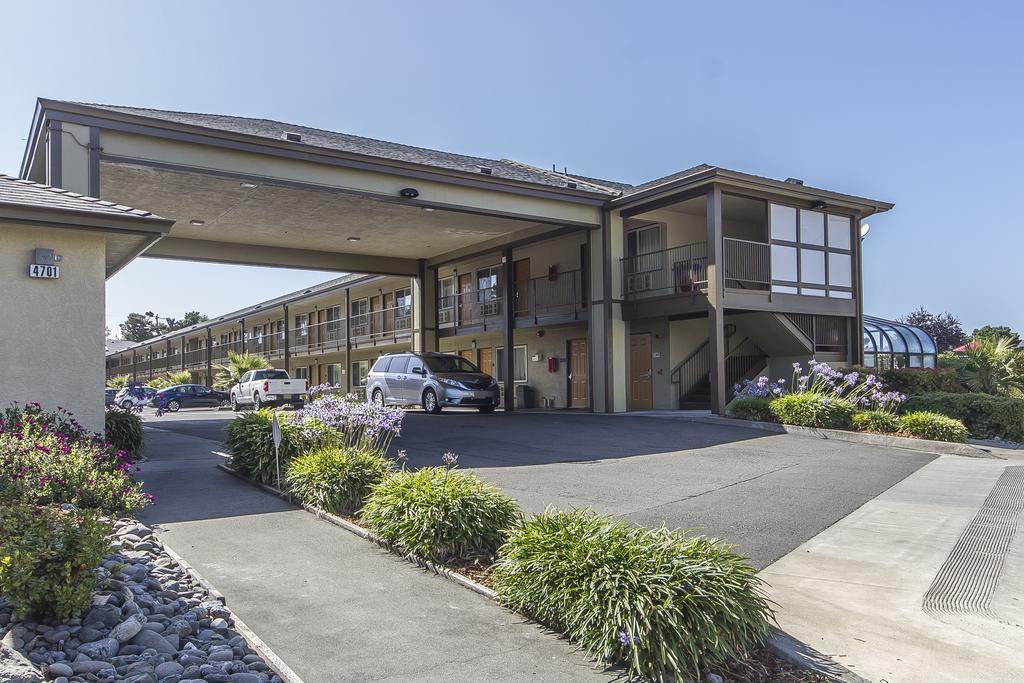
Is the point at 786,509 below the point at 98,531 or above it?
below

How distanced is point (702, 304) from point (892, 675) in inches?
570

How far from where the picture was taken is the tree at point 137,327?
102m

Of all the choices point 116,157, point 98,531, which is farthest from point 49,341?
point 98,531

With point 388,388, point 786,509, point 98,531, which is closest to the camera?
point 98,531

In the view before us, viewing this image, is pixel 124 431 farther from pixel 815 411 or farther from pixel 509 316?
pixel 509 316

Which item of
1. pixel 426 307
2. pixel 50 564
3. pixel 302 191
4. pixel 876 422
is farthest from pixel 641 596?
pixel 426 307

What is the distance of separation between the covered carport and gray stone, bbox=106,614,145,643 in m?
8.47

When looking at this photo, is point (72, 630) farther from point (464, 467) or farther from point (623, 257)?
point (623, 257)

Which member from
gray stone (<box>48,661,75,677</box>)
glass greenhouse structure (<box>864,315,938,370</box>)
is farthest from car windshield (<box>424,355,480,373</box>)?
gray stone (<box>48,661,75,677</box>)

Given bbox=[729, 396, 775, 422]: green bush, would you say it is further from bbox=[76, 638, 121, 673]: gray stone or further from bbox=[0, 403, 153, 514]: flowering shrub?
bbox=[76, 638, 121, 673]: gray stone

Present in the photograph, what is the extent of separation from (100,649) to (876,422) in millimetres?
14051

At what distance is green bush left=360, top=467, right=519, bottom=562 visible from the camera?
6.29 m

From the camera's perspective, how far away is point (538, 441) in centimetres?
1419

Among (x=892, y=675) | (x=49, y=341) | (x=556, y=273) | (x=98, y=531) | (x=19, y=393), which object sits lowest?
(x=892, y=675)
